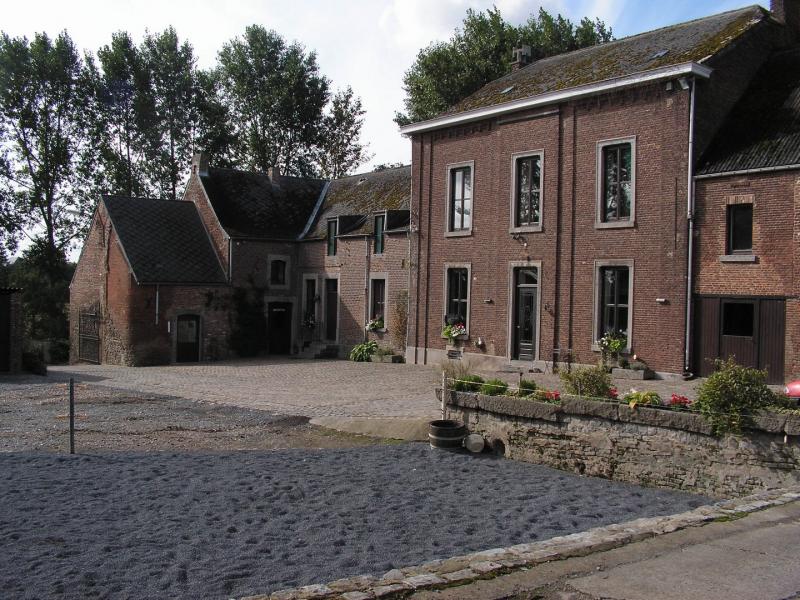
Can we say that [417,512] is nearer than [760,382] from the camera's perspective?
Yes

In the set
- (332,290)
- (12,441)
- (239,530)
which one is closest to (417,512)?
(239,530)

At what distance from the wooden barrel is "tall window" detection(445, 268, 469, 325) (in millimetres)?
11987

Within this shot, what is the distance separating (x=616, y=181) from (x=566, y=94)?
2.87 meters

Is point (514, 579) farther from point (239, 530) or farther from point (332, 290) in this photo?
point (332, 290)

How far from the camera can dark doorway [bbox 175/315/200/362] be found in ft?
96.4

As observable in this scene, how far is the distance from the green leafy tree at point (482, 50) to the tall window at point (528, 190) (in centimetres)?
1632

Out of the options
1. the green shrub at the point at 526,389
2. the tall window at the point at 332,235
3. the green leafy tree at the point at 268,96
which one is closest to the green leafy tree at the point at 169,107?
→ the green leafy tree at the point at 268,96

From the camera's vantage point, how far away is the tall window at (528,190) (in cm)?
2245

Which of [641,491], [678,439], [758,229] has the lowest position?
[641,491]

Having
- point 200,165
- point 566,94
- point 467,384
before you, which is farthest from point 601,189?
point 200,165

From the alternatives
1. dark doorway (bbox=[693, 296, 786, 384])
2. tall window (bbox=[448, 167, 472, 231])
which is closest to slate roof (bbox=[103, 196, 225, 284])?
tall window (bbox=[448, 167, 472, 231])

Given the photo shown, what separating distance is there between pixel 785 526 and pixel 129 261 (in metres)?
25.9

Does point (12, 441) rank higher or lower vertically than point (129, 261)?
lower

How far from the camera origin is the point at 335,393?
18.2 m
